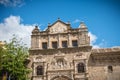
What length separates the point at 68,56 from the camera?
30.4 m

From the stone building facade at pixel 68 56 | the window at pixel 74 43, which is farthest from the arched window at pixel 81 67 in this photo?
the window at pixel 74 43

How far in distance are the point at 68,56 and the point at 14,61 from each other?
736 cm

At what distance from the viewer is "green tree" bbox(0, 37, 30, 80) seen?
29.5m

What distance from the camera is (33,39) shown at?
3159 centimetres

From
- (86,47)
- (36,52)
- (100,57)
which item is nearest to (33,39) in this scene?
(36,52)

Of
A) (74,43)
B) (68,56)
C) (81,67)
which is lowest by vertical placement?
(81,67)

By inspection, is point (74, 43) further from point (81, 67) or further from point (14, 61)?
point (14, 61)

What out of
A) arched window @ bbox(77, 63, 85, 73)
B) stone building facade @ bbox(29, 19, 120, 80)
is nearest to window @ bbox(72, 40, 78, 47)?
stone building facade @ bbox(29, 19, 120, 80)

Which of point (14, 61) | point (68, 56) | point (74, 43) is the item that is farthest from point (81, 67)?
point (14, 61)

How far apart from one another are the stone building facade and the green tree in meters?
1.13

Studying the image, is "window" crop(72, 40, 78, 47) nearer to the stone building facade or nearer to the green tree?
the stone building facade

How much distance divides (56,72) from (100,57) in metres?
6.30

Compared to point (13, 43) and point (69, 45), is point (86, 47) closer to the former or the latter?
point (69, 45)

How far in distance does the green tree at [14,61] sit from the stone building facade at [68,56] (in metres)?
1.13
